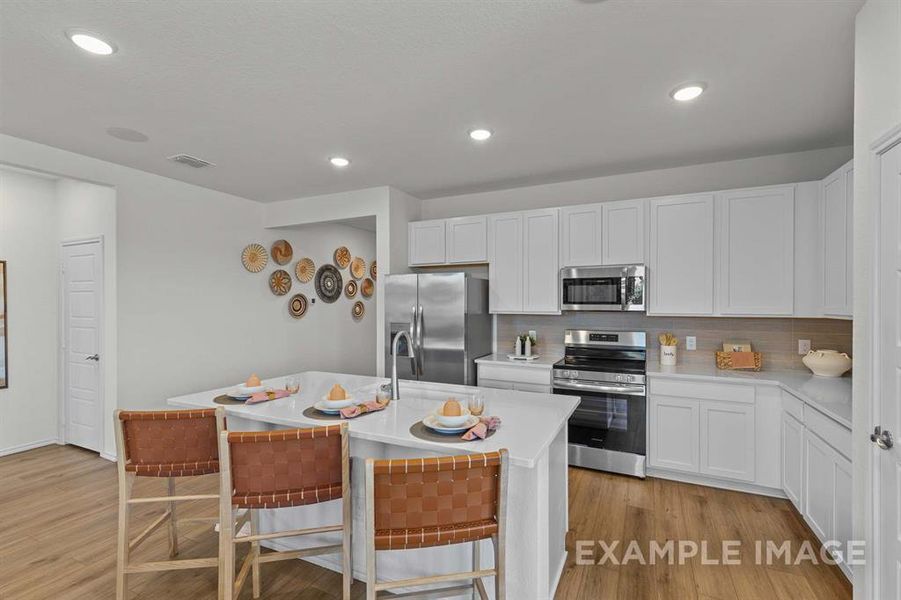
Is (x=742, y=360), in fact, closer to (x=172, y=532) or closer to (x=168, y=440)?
(x=168, y=440)

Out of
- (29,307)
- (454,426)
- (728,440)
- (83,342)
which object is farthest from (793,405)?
(29,307)

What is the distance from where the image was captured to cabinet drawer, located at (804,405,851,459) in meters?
2.11

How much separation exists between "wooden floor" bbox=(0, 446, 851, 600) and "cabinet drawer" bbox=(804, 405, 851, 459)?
69cm

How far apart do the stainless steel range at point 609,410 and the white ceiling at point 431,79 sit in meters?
1.75

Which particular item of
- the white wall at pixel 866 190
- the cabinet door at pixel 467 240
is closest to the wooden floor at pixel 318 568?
the white wall at pixel 866 190

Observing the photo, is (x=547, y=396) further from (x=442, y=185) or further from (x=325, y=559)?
(x=442, y=185)

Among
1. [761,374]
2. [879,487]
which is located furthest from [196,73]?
[761,374]

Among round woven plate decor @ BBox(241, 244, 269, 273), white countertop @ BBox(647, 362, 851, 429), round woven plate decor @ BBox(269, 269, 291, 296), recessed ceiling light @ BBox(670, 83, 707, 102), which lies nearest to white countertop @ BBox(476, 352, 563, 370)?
white countertop @ BBox(647, 362, 851, 429)

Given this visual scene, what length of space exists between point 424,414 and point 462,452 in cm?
52

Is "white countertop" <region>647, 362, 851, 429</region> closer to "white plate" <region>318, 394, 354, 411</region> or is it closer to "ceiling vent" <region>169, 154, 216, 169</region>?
"white plate" <region>318, 394, 354, 411</region>

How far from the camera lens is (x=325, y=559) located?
2365mm

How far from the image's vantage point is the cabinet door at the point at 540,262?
4.06 m

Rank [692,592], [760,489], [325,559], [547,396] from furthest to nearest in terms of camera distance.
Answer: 1. [760,489]
2. [547,396]
3. [325,559]
4. [692,592]

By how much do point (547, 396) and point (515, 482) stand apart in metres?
0.77
